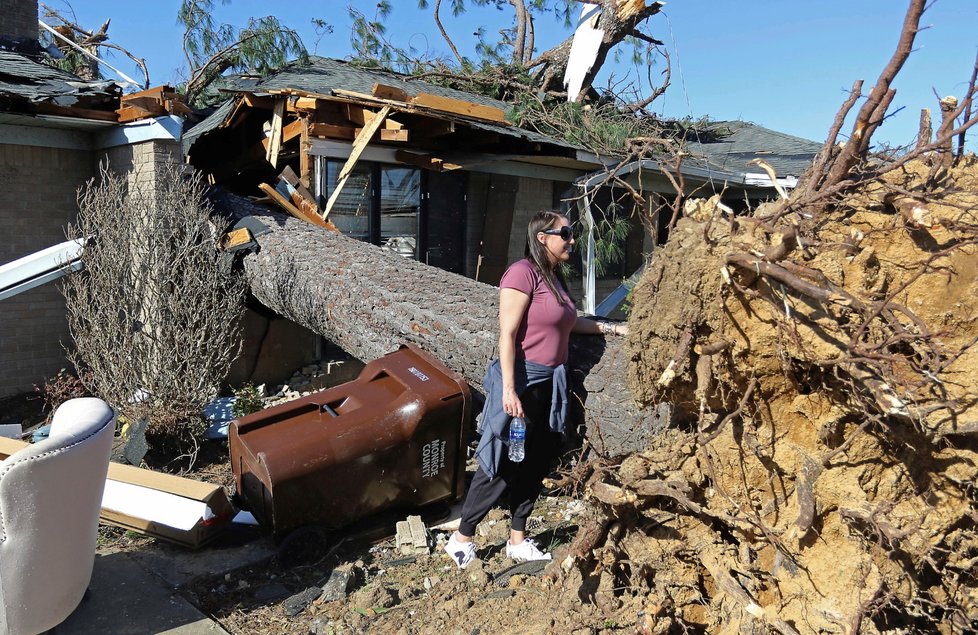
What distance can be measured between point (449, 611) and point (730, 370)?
1815mm

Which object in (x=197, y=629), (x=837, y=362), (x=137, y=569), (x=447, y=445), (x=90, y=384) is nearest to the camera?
(x=837, y=362)

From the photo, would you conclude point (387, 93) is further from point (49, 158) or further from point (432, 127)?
point (49, 158)

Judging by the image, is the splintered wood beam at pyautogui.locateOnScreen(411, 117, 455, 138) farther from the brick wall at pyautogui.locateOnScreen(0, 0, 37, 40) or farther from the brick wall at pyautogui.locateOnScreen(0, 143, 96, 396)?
the brick wall at pyautogui.locateOnScreen(0, 0, 37, 40)

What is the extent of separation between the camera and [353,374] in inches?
316

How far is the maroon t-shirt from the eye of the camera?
3480 millimetres

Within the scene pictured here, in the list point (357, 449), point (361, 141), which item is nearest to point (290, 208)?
point (361, 141)

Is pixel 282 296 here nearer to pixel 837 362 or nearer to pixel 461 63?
pixel 837 362

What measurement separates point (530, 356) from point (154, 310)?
3.31 m

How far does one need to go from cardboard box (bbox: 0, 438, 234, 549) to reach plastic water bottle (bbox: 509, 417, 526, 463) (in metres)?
1.82

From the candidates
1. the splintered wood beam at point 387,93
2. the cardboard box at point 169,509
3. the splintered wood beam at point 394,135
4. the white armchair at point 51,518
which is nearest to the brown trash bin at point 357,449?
the cardboard box at point 169,509

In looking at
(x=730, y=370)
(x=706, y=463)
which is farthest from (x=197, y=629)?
(x=730, y=370)

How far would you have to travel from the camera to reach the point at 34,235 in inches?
274

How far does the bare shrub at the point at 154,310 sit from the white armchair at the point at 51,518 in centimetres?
210

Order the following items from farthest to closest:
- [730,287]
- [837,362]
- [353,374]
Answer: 1. [353,374]
2. [730,287]
3. [837,362]
